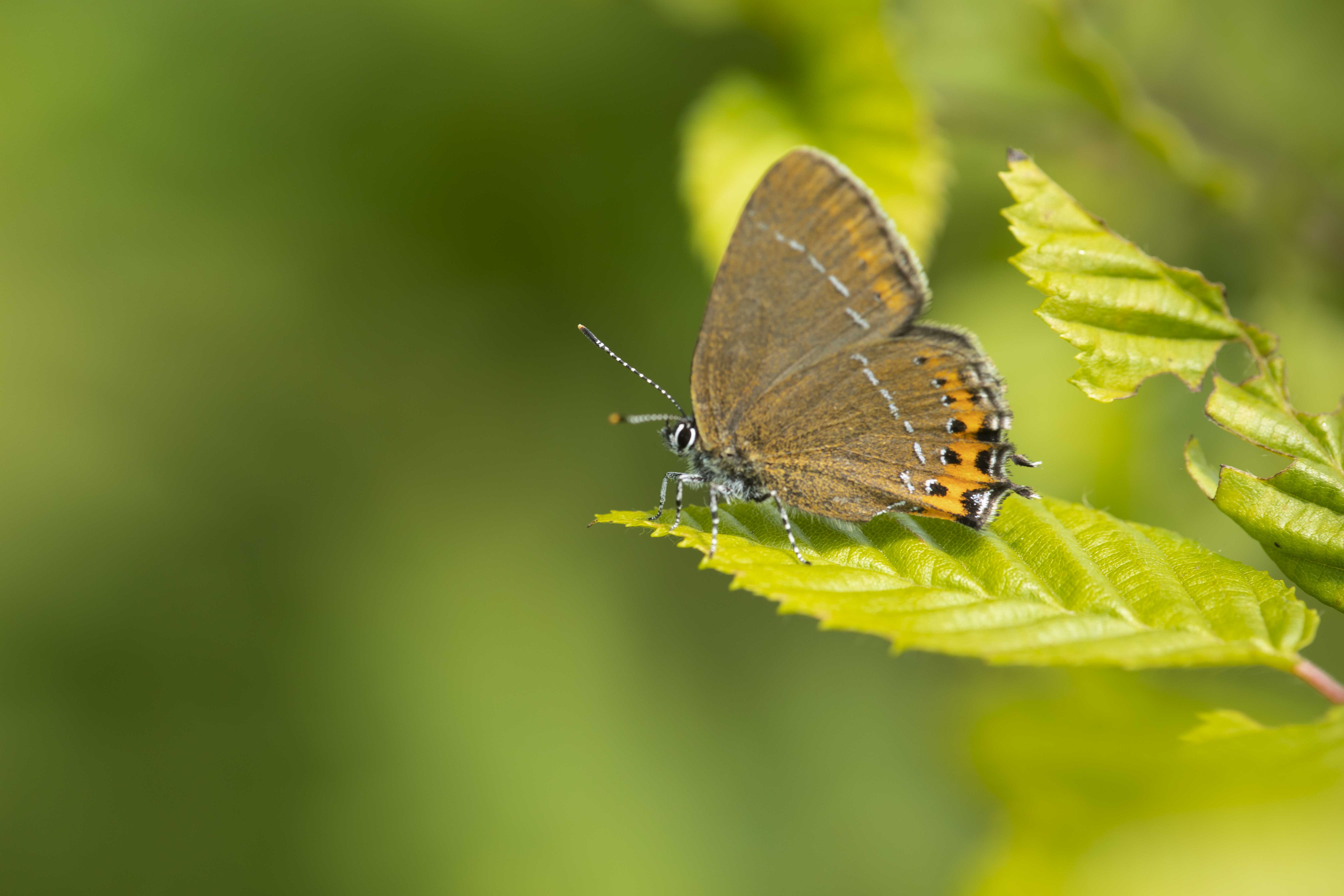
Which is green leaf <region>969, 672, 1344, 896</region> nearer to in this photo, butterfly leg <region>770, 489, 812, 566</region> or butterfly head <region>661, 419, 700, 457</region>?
butterfly leg <region>770, 489, 812, 566</region>

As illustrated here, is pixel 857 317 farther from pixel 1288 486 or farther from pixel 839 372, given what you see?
pixel 1288 486

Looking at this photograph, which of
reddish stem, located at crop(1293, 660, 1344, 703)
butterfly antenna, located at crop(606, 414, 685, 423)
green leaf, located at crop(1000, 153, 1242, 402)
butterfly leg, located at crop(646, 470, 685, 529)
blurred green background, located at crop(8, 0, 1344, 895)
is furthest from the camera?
blurred green background, located at crop(8, 0, 1344, 895)

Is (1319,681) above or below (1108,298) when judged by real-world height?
below

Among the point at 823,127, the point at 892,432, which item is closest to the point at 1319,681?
the point at 892,432

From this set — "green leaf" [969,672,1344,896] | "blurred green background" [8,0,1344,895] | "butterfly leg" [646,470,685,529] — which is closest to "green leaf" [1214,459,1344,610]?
"green leaf" [969,672,1344,896]

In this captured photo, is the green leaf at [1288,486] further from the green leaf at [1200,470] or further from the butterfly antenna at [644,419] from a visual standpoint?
the butterfly antenna at [644,419]

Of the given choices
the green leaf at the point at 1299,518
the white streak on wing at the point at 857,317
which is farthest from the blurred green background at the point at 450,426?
the green leaf at the point at 1299,518

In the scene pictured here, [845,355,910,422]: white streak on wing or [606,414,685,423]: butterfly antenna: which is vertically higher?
[845,355,910,422]: white streak on wing
